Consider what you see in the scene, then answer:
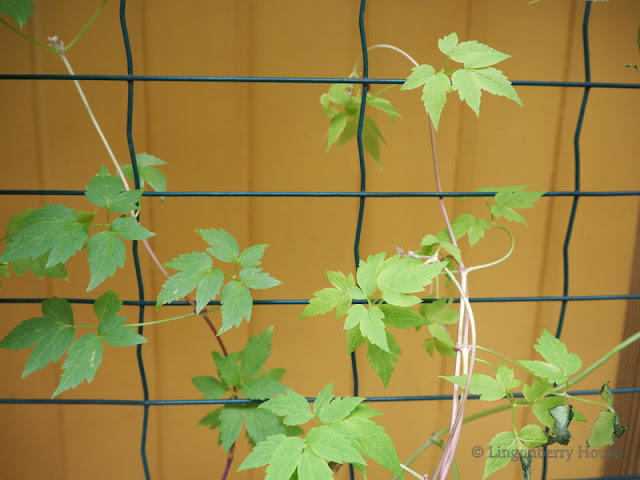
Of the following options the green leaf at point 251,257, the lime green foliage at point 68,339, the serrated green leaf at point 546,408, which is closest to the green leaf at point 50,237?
the lime green foliage at point 68,339

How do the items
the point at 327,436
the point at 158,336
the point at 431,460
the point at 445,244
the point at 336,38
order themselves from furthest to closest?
the point at 431,460 → the point at 158,336 → the point at 336,38 → the point at 445,244 → the point at 327,436

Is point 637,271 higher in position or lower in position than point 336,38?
lower

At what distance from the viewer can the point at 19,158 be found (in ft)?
3.87

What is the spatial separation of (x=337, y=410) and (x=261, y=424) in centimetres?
17

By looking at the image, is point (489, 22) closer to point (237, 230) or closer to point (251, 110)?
point (251, 110)

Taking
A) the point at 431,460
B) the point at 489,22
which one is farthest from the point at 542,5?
the point at 431,460

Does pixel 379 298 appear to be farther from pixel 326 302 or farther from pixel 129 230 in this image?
pixel 129 230

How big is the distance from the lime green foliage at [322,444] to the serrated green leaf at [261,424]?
0.10 m

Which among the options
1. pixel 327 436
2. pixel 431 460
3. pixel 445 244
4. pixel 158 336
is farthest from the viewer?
pixel 431 460

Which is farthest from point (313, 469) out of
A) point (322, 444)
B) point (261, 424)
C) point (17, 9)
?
point (17, 9)

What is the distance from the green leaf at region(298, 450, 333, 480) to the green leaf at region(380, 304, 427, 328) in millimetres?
195

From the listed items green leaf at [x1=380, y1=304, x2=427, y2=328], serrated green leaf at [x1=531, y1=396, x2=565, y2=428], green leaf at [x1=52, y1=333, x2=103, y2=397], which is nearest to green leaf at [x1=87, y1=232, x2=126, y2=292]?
green leaf at [x1=52, y1=333, x2=103, y2=397]

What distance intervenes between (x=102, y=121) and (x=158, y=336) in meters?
0.50

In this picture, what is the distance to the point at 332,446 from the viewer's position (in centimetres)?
67
